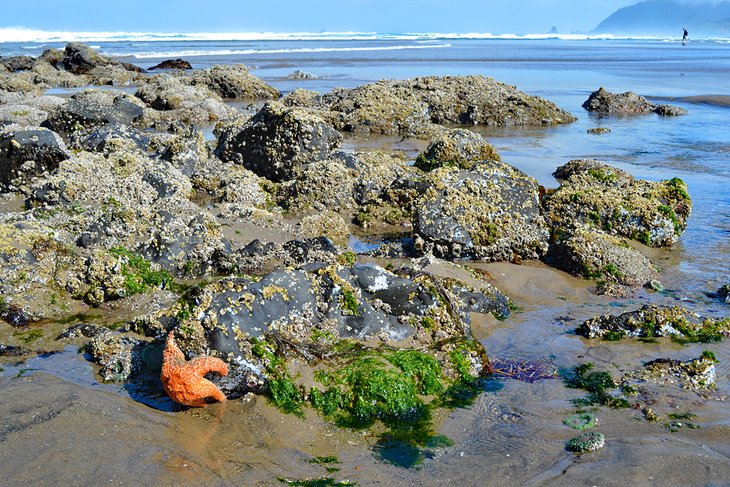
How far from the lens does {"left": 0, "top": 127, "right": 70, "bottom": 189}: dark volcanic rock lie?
29.5ft

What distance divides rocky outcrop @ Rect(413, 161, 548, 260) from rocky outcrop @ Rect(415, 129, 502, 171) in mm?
2772

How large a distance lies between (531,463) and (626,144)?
→ 12873 mm

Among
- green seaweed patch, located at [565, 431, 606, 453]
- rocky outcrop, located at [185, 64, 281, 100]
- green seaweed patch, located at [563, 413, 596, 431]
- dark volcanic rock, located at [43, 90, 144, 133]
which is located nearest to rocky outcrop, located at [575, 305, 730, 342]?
green seaweed patch, located at [563, 413, 596, 431]

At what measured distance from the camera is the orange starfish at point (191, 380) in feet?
13.6

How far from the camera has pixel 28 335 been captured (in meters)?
5.40

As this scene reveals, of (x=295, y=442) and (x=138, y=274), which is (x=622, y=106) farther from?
(x=295, y=442)

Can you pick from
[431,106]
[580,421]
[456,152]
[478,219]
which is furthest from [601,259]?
[431,106]

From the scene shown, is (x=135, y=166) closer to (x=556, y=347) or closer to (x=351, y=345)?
(x=351, y=345)

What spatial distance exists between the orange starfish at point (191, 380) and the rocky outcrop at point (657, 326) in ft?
11.0

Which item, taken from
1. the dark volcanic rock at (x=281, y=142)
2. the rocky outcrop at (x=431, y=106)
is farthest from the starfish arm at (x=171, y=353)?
the rocky outcrop at (x=431, y=106)

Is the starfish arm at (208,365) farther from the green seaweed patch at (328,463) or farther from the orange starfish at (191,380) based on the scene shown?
the green seaweed patch at (328,463)

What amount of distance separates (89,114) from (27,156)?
634cm

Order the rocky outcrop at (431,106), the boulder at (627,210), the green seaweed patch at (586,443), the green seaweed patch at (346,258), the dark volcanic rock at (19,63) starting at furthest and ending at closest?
the dark volcanic rock at (19,63), the rocky outcrop at (431,106), the boulder at (627,210), the green seaweed patch at (346,258), the green seaweed patch at (586,443)

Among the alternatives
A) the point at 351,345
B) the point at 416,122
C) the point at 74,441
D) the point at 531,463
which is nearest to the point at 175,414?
the point at 74,441
